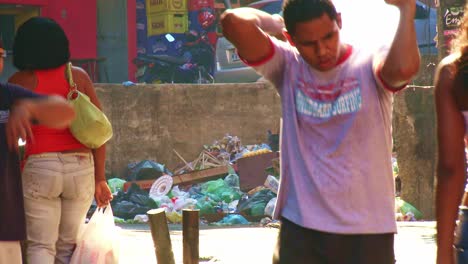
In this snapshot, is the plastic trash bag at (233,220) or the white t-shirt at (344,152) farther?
the plastic trash bag at (233,220)

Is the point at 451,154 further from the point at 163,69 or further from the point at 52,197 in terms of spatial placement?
the point at 163,69

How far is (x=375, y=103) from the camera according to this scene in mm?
3984

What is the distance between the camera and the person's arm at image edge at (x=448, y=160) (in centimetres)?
378

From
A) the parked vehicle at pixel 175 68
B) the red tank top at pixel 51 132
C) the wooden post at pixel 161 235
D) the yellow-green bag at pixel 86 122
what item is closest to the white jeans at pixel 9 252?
the red tank top at pixel 51 132

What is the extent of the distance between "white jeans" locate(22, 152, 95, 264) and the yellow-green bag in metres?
0.11

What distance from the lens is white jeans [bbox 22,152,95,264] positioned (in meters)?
5.68

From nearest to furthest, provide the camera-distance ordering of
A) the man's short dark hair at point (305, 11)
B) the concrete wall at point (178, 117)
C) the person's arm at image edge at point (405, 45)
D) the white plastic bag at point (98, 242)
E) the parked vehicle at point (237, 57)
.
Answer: the person's arm at image edge at point (405, 45), the man's short dark hair at point (305, 11), the white plastic bag at point (98, 242), the concrete wall at point (178, 117), the parked vehicle at point (237, 57)

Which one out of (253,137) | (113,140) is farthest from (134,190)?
(253,137)

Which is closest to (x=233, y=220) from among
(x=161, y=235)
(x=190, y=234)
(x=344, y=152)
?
(x=190, y=234)

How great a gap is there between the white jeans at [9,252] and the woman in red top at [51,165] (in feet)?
2.48

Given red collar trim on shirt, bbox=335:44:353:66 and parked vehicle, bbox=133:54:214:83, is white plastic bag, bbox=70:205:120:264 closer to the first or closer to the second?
red collar trim on shirt, bbox=335:44:353:66

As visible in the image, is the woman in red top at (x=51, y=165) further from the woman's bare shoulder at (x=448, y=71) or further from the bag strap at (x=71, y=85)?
the woman's bare shoulder at (x=448, y=71)

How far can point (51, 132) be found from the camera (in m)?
5.75

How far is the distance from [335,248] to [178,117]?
474 inches
